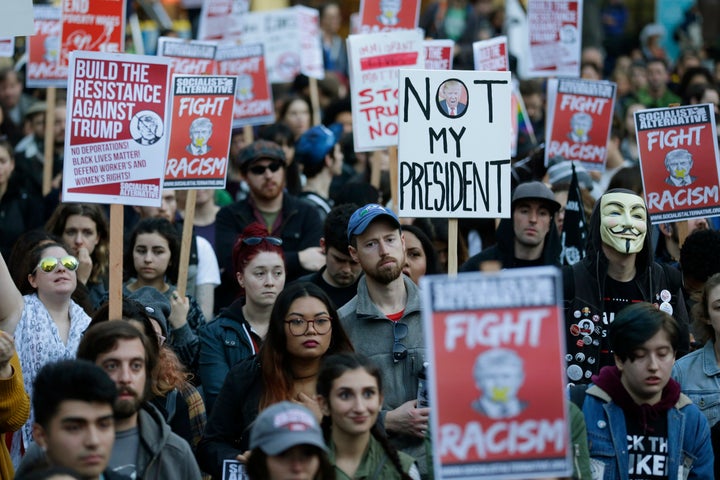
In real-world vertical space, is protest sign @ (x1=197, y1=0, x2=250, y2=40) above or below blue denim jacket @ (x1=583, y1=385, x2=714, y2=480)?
above

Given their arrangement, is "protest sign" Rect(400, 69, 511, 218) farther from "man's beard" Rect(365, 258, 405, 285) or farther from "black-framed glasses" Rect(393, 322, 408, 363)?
"black-framed glasses" Rect(393, 322, 408, 363)

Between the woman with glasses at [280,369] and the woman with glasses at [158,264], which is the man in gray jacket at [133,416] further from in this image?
the woman with glasses at [158,264]

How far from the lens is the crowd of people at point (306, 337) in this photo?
5902 mm

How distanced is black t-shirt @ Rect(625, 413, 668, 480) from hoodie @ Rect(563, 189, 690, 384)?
40.1 inches

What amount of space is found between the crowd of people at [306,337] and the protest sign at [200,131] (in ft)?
1.59

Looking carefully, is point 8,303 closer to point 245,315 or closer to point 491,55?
point 245,315

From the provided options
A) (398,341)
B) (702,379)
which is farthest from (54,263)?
(702,379)

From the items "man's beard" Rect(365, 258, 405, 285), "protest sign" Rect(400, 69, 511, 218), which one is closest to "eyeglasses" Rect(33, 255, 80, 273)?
"man's beard" Rect(365, 258, 405, 285)

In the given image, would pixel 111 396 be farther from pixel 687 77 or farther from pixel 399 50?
pixel 687 77

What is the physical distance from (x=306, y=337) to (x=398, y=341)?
540mm

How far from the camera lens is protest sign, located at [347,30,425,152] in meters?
10.7

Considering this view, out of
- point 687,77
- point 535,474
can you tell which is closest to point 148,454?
point 535,474

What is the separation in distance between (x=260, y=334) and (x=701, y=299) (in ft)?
8.00

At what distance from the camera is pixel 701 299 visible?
24.4 feet
